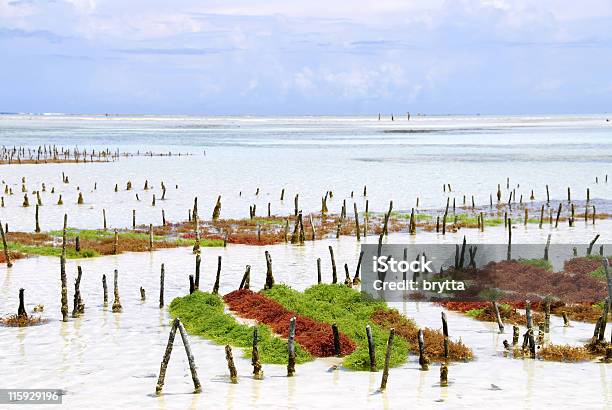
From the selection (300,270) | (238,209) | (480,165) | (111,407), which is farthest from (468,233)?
(480,165)

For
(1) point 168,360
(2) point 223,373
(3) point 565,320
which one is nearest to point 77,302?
(2) point 223,373

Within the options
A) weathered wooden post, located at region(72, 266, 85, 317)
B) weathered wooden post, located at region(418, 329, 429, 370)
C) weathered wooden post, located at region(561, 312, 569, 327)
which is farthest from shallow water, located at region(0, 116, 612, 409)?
weathered wooden post, located at region(72, 266, 85, 317)

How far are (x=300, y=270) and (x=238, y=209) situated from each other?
59.5 ft

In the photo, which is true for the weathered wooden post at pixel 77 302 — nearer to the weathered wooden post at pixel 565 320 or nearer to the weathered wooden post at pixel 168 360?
the weathered wooden post at pixel 168 360

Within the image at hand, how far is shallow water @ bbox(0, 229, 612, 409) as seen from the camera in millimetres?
16016

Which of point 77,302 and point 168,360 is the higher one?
point 77,302

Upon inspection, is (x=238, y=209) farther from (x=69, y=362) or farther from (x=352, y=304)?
(x=69, y=362)

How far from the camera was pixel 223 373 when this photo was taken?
17.8 meters

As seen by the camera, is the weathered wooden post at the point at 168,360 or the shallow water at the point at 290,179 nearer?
the weathered wooden post at the point at 168,360

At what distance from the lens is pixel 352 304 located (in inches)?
898

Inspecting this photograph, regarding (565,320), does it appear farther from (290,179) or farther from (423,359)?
(290,179)

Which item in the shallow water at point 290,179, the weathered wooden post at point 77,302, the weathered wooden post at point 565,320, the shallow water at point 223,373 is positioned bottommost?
the shallow water at point 223,373

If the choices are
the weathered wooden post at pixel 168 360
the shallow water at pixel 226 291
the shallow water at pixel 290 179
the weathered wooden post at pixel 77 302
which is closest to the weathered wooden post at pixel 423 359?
the shallow water at pixel 226 291

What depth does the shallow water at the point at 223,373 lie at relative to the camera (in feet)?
52.5
